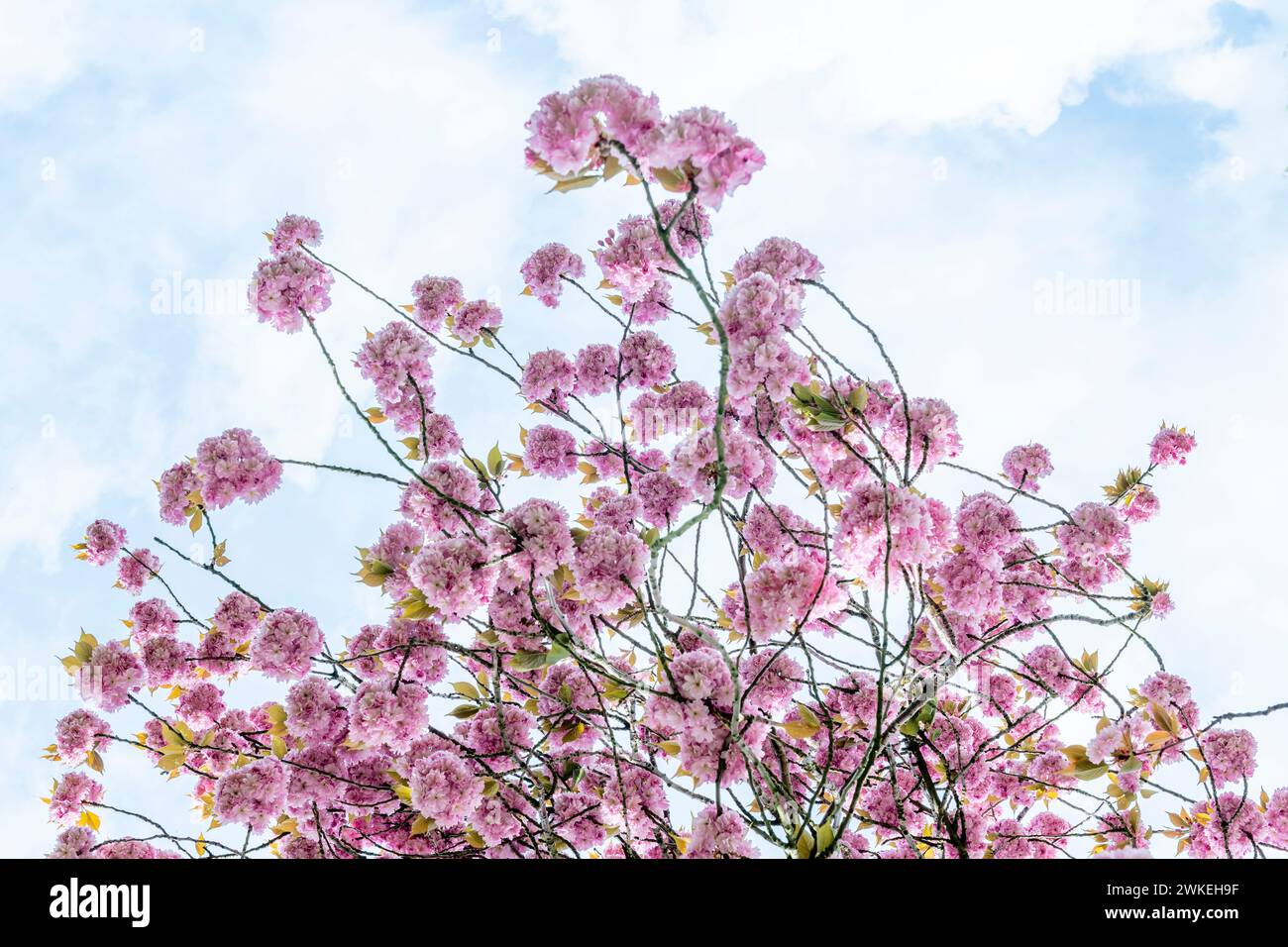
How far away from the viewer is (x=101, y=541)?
4957 mm

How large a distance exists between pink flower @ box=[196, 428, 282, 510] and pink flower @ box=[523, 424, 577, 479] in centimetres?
130

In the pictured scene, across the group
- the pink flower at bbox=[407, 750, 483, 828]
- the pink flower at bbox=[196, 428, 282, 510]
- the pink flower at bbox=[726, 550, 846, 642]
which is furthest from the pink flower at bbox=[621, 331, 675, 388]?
the pink flower at bbox=[407, 750, 483, 828]

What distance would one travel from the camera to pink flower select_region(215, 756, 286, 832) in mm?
3176

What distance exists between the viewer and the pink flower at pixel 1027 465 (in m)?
4.09

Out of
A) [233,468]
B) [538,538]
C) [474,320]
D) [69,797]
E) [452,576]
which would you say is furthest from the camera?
[69,797]

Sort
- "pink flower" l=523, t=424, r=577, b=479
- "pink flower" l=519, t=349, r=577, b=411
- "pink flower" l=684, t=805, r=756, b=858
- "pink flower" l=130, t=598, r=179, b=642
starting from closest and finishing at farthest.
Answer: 1. "pink flower" l=684, t=805, r=756, b=858
2. "pink flower" l=523, t=424, r=577, b=479
3. "pink flower" l=519, t=349, r=577, b=411
4. "pink flower" l=130, t=598, r=179, b=642

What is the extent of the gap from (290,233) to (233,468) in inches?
51.7

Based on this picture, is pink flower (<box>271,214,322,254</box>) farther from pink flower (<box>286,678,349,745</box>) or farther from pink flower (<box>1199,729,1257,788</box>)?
pink flower (<box>1199,729,1257,788</box>)

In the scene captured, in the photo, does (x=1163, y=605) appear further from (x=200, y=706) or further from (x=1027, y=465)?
(x=200, y=706)

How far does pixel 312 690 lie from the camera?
3244mm

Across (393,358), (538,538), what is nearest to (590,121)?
(538,538)

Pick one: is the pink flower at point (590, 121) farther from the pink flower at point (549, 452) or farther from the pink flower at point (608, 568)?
the pink flower at point (549, 452)
